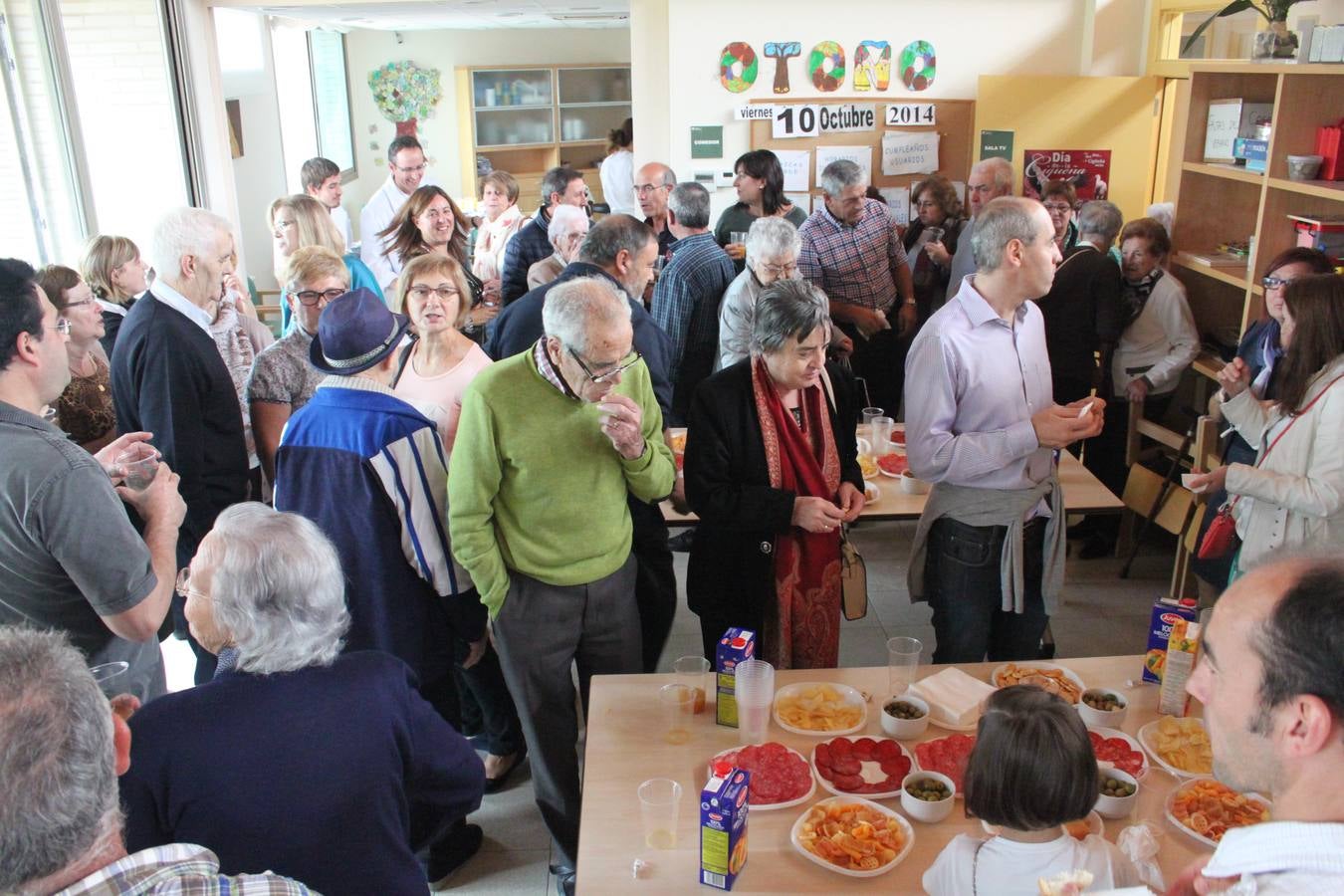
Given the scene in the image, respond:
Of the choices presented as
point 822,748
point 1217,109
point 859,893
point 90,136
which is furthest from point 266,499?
point 1217,109

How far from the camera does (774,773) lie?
2.13 metres

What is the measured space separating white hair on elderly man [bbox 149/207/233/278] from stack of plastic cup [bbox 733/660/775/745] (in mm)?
2163

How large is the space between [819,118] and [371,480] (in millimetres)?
5020

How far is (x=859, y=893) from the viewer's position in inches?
72.8

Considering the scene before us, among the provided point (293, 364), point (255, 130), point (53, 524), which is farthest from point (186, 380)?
point (255, 130)

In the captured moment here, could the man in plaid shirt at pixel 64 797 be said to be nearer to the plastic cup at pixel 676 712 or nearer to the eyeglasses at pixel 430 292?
the plastic cup at pixel 676 712

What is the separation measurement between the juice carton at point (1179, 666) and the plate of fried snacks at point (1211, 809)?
0.93 feet

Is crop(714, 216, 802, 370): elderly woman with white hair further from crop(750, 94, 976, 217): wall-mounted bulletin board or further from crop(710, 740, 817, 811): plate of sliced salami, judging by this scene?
crop(750, 94, 976, 217): wall-mounted bulletin board

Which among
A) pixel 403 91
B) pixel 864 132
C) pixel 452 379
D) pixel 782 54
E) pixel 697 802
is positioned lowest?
pixel 697 802

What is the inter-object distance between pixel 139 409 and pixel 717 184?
4624 millimetres

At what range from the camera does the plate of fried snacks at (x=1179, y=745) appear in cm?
215

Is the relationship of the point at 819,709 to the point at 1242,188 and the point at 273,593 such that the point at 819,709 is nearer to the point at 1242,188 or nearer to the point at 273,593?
the point at 273,593

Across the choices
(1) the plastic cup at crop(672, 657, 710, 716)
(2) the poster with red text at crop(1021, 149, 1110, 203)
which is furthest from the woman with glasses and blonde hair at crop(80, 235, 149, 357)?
(2) the poster with red text at crop(1021, 149, 1110, 203)

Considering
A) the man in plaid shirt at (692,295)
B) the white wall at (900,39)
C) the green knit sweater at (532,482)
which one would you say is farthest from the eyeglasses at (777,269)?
the white wall at (900,39)
